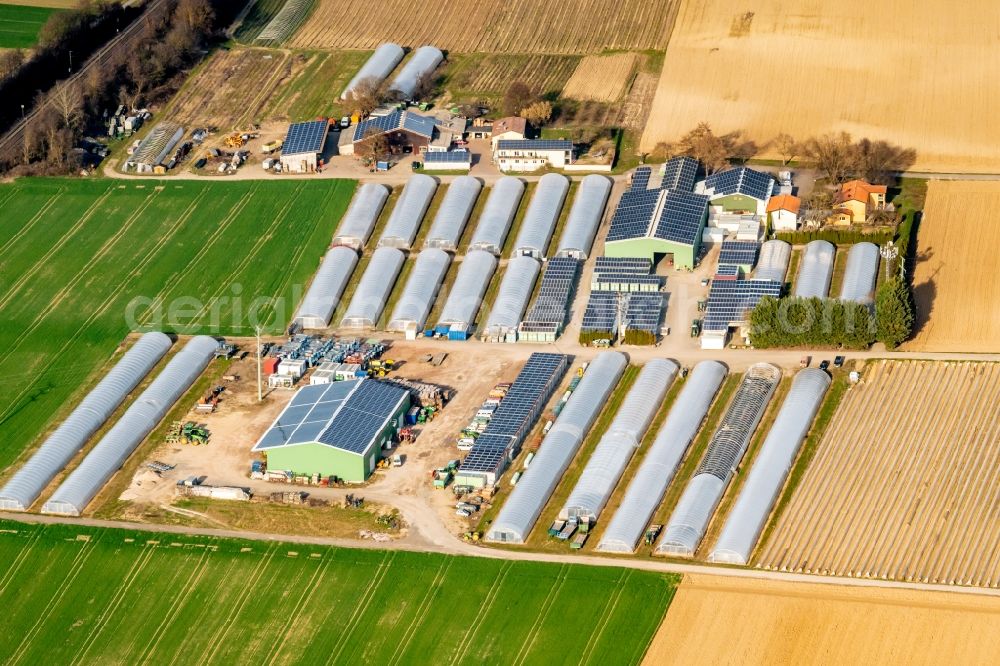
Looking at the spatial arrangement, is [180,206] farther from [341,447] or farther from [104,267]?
[341,447]

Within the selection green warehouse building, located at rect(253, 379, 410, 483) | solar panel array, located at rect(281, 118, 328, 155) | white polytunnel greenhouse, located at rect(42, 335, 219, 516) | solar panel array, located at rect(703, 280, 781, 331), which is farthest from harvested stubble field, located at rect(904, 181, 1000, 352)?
solar panel array, located at rect(281, 118, 328, 155)

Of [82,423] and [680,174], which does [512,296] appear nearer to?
[680,174]

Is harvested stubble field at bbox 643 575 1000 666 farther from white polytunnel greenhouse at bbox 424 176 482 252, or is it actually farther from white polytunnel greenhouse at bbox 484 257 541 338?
white polytunnel greenhouse at bbox 424 176 482 252

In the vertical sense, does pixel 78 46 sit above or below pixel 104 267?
above

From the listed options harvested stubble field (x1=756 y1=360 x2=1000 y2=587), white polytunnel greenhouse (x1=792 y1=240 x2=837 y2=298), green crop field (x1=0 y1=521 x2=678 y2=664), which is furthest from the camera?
white polytunnel greenhouse (x1=792 y1=240 x2=837 y2=298)

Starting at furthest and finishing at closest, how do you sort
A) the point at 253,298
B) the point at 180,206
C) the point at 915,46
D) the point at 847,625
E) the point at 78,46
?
the point at 78,46, the point at 915,46, the point at 180,206, the point at 253,298, the point at 847,625

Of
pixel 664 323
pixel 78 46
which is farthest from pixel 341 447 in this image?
pixel 78 46

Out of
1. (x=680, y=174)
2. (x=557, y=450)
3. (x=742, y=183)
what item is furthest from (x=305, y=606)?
(x=680, y=174)
